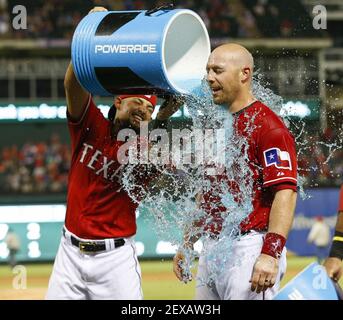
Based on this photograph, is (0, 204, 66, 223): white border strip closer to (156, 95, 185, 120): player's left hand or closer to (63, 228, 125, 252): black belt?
(63, 228, 125, 252): black belt

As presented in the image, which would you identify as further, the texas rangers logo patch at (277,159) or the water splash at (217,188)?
the water splash at (217,188)

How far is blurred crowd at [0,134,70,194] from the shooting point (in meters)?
20.3

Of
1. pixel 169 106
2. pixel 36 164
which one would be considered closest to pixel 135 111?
pixel 169 106

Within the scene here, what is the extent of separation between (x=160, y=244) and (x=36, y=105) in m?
4.98

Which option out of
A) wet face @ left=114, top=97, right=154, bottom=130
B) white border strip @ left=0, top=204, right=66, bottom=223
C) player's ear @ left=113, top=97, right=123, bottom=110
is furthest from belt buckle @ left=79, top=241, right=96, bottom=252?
white border strip @ left=0, top=204, right=66, bottom=223

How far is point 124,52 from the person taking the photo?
14.8 ft

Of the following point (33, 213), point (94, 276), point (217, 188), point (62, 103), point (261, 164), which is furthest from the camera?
point (62, 103)

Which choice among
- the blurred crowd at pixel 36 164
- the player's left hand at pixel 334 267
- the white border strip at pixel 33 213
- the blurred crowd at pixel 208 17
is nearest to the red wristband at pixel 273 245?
the player's left hand at pixel 334 267

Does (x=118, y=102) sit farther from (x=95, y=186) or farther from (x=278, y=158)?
(x=278, y=158)

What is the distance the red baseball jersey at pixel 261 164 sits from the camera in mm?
4293

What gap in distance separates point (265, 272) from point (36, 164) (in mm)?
17416

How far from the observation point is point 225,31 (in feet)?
75.0

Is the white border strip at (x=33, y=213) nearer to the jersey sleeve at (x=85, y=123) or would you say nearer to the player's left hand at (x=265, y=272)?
the jersey sleeve at (x=85, y=123)

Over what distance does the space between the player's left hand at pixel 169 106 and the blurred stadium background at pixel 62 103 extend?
10.1 metres
